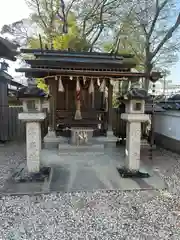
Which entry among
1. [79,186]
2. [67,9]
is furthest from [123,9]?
[79,186]

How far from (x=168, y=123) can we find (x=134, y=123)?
12.0 feet

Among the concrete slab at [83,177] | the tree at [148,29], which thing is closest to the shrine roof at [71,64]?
the concrete slab at [83,177]

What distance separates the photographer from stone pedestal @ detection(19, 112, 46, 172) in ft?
14.7

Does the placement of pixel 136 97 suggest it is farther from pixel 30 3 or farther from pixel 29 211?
pixel 30 3

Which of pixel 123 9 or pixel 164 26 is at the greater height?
pixel 123 9

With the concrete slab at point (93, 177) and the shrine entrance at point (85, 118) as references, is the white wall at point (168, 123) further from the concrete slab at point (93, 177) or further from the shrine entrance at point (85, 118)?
the concrete slab at point (93, 177)

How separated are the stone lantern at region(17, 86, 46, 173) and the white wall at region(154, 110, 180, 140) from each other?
192 inches

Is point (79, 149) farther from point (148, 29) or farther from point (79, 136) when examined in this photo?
point (148, 29)

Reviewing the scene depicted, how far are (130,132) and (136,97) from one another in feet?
2.67

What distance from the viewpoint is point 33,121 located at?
4.52 meters

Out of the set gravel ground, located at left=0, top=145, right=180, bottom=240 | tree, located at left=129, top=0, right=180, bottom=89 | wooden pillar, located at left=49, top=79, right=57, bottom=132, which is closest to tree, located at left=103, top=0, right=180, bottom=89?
tree, located at left=129, top=0, right=180, bottom=89

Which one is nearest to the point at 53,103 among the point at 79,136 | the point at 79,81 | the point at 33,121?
the point at 79,81

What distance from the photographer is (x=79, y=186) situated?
4.16 metres

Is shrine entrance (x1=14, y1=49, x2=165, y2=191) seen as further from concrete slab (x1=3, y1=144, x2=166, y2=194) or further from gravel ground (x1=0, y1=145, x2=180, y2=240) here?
gravel ground (x1=0, y1=145, x2=180, y2=240)
